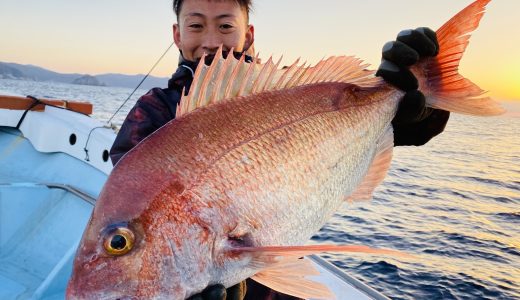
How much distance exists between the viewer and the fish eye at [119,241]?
4.42 feet

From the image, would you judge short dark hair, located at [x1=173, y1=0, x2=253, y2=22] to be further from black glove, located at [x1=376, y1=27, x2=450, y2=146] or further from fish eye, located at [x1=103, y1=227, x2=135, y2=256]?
fish eye, located at [x1=103, y1=227, x2=135, y2=256]

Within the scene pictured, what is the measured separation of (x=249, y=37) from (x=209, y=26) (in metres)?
0.48

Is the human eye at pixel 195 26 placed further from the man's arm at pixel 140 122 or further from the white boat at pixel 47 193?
the white boat at pixel 47 193

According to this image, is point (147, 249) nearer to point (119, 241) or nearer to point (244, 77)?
point (119, 241)

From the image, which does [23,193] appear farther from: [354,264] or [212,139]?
[354,264]

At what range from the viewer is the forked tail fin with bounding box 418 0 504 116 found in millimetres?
2018

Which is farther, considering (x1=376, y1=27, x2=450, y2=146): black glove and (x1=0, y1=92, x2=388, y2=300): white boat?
(x1=0, y1=92, x2=388, y2=300): white boat

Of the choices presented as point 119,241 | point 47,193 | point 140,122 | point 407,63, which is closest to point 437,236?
point 47,193

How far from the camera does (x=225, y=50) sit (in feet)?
8.26

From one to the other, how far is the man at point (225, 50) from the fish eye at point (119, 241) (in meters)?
0.82

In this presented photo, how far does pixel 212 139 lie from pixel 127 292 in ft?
1.93

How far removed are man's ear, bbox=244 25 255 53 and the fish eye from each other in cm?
177

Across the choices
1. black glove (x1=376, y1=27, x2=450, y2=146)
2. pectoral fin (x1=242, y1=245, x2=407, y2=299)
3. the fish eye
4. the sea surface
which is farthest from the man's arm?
the sea surface

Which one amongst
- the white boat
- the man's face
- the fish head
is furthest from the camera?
the white boat
